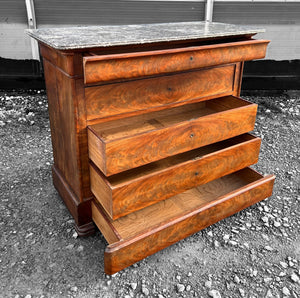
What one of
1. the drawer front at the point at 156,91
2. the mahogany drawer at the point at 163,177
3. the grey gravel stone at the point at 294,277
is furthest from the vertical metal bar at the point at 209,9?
the grey gravel stone at the point at 294,277

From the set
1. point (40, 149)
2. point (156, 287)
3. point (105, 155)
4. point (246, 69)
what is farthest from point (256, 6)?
point (156, 287)

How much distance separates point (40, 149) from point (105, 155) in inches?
57.4

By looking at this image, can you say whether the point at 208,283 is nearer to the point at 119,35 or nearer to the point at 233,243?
the point at 233,243

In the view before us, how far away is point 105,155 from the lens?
1434 mm

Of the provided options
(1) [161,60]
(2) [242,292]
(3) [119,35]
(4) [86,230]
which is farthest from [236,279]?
(3) [119,35]

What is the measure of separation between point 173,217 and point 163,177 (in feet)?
0.68

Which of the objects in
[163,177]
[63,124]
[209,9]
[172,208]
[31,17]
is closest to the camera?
[163,177]

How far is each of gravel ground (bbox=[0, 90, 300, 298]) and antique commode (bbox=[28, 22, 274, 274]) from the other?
0.10 metres

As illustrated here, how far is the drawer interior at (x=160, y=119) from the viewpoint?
177cm

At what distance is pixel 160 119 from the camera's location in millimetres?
1979

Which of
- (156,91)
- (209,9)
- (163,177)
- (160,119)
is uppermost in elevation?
(209,9)

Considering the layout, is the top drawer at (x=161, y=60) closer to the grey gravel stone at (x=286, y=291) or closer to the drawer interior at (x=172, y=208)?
the drawer interior at (x=172, y=208)

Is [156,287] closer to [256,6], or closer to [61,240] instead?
[61,240]

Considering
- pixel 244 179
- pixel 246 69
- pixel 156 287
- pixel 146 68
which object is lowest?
pixel 156 287
